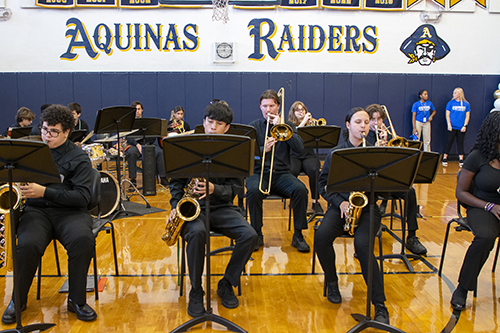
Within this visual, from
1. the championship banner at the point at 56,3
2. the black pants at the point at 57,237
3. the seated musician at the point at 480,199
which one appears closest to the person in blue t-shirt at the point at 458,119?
the seated musician at the point at 480,199

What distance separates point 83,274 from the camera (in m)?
2.87

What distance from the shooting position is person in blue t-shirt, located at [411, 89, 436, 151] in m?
10.6

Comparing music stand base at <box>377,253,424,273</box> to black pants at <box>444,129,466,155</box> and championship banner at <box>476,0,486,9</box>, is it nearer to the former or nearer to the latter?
black pants at <box>444,129,466,155</box>

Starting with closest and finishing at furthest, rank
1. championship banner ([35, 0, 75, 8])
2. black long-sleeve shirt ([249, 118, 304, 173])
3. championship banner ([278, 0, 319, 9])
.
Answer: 1. black long-sleeve shirt ([249, 118, 304, 173])
2. championship banner ([35, 0, 75, 8])
3. championship banner ([278, 0, 319, 9])

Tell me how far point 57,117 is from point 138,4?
8234 millimetres

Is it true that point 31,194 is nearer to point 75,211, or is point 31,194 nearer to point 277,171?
point 75,211

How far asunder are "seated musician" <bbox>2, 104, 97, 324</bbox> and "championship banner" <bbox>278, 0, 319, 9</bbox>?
855 cm

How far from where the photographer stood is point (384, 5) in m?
10.6

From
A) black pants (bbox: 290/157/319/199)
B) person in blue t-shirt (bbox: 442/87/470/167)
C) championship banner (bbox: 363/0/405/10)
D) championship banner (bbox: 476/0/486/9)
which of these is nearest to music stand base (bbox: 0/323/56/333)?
black pants (bbox: 290/157/319/199)

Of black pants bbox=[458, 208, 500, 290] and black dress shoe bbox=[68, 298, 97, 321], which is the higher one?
black pants bbox=[458, 208, 500, 290]

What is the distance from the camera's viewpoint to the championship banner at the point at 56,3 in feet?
33.2

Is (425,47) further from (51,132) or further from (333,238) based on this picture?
(51,132)

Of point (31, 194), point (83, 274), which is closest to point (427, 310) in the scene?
point (83, 274)

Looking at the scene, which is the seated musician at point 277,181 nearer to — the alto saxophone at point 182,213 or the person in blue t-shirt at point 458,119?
the alto saxophone at point 182,213
